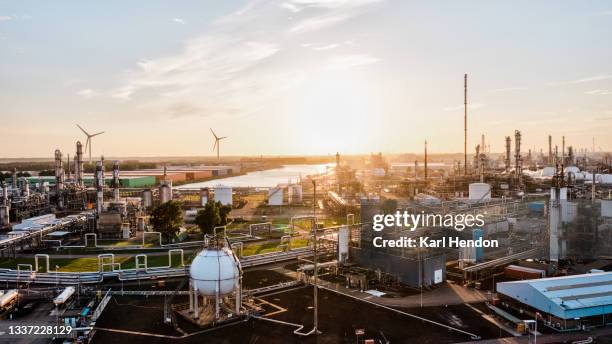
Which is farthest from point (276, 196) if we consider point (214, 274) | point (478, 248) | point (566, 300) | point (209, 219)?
point (566, 300)

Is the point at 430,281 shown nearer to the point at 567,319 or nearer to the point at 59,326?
the point at 567,319

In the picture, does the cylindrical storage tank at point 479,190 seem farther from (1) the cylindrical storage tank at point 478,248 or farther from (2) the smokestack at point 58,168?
(2) the smokestack at point 58,168

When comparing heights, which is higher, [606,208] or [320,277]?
[606,208]

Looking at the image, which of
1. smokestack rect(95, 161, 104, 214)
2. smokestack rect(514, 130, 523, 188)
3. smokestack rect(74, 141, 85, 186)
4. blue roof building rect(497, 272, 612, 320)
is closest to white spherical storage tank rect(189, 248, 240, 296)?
blue roof building rect(497, 272, 612, 320)

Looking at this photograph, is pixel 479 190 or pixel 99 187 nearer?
pixel 99 187

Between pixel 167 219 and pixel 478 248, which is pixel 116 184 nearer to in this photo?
pixel 167 219
